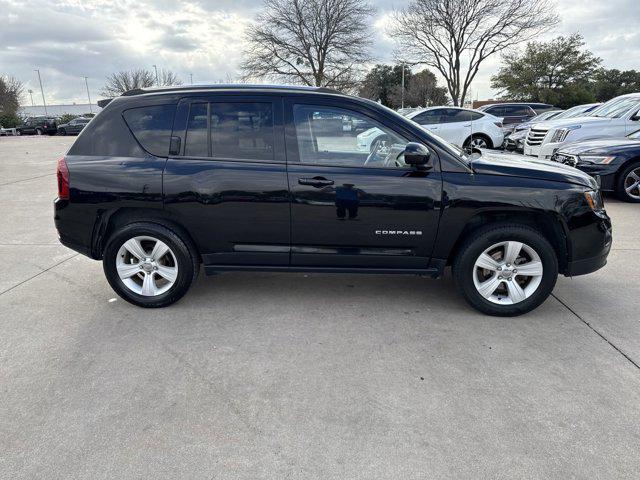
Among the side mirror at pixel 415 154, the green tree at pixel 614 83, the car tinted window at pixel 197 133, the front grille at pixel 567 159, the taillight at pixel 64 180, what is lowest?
the front grille at pixel 567 159

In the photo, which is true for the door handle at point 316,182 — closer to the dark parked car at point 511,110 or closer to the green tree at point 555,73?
the dark parked car at point 511,110

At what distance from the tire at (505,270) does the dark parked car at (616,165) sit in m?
5.51

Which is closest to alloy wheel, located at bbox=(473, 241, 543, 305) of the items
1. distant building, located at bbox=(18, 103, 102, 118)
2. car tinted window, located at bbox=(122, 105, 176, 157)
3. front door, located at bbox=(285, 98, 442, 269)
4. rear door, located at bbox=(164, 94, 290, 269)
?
front door, located at bbox=(285, 98, 442, 269)

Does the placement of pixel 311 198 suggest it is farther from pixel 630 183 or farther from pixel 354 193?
pixel 630 183

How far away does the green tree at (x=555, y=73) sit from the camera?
37.6 metres

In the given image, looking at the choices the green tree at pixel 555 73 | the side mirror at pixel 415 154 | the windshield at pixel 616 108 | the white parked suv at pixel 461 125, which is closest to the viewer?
the side mirror at pixel 415 154

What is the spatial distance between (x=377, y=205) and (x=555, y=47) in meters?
42.9

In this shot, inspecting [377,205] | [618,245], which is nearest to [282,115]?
[377,205]

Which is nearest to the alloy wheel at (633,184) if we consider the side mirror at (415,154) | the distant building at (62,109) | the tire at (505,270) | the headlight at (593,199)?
the headlight at (593,199)

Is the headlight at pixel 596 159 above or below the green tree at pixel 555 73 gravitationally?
below

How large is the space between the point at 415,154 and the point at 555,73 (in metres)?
42.3

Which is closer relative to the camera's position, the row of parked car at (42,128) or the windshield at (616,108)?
the windshield at (616,108)

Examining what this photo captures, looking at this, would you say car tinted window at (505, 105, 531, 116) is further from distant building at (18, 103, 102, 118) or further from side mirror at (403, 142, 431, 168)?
distant building at (18, 103, 102, 118)

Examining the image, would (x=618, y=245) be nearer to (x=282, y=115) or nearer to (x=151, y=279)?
(x=282, y=115)
